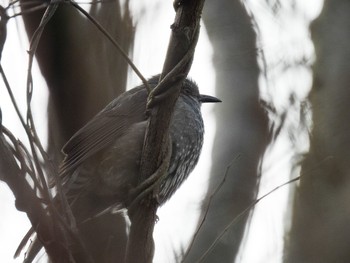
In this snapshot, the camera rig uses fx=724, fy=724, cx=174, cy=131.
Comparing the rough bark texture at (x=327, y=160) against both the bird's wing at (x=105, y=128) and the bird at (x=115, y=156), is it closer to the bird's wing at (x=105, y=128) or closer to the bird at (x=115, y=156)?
the bird at (x=115, y=156)

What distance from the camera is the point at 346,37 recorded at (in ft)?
14.7

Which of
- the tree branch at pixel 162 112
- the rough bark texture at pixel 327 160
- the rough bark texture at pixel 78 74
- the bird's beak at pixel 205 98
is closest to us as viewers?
the tree branch at pixel 162 112

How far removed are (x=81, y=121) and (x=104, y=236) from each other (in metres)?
0.65

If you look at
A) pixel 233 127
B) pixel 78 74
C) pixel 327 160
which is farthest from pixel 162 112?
pixel 233 127

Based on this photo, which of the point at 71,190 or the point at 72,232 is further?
the point at 71,190

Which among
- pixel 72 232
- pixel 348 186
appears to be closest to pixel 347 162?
pixel 348 186

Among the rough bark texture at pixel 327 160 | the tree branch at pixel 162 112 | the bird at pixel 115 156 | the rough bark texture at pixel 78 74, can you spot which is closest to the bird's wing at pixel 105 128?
the bird at pixel 115 156

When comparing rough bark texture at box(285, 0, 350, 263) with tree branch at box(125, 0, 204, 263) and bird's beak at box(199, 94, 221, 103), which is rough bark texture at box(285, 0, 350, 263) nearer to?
tree branch at box(125, 0, 204, 263)

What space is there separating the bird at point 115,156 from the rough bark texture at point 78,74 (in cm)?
21

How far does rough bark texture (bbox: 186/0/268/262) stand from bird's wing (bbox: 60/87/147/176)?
0.56 m

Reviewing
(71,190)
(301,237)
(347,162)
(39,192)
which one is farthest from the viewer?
(71,190)

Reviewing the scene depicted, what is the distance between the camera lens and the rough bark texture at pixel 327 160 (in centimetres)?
351

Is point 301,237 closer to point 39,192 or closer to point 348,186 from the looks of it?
point 348,186

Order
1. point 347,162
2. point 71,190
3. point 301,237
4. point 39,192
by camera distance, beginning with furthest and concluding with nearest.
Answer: point 71,190 < point 347,162 < point 301,237 < point 39,192
